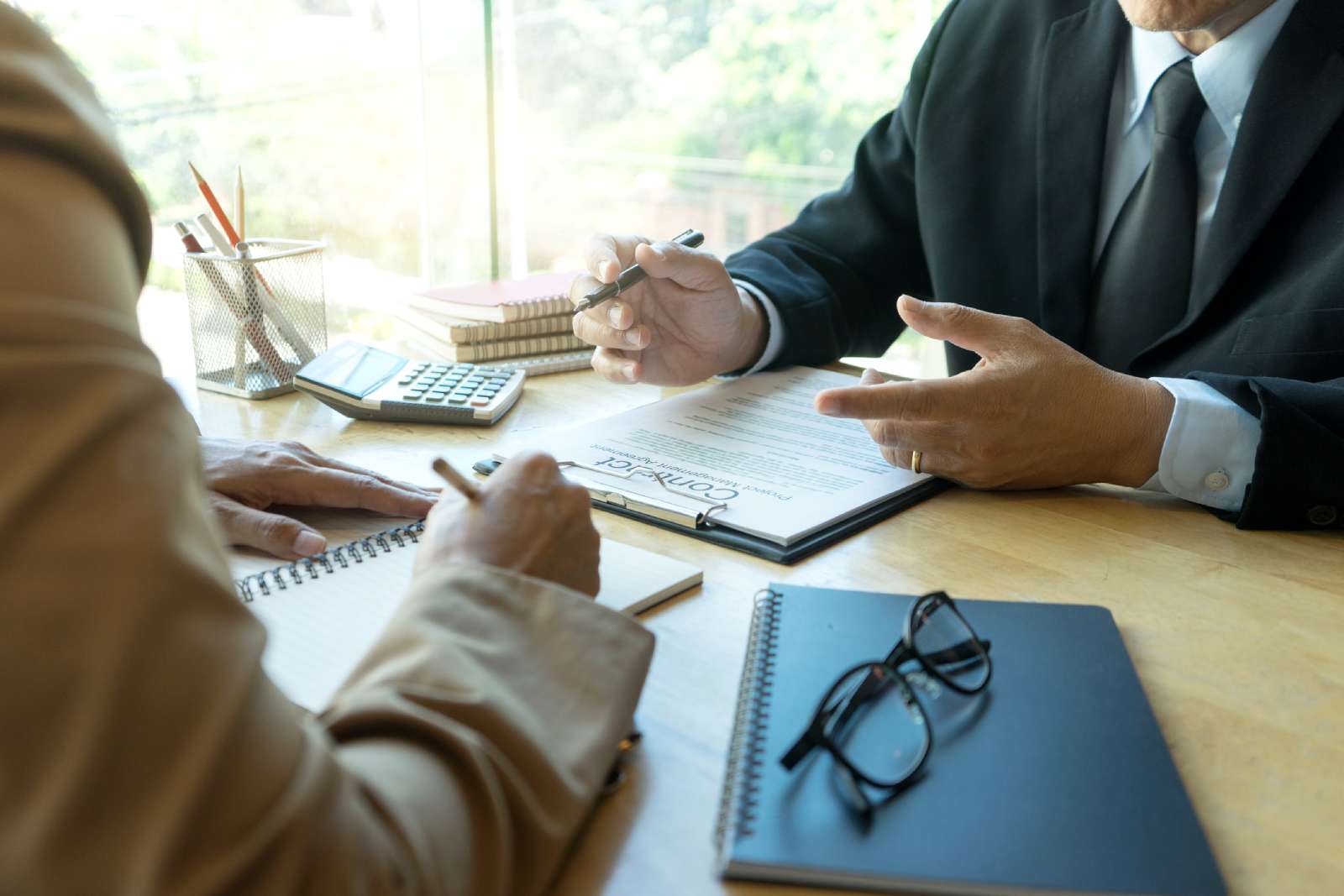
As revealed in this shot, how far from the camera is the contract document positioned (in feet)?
3.39

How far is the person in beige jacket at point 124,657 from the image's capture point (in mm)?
391

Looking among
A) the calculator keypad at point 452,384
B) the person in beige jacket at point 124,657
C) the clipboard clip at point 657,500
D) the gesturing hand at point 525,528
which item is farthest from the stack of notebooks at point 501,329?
the person in beige jacket at point 124,657

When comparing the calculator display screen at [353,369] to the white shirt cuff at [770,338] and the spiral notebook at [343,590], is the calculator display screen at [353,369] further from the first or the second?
the white shirt cuff at [770,338]

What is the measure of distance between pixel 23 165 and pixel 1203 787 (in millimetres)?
692

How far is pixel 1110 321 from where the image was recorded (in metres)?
1.48

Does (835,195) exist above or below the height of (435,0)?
below

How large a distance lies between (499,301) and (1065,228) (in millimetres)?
782

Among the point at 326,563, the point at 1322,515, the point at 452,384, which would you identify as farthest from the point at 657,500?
the point at 1322,515

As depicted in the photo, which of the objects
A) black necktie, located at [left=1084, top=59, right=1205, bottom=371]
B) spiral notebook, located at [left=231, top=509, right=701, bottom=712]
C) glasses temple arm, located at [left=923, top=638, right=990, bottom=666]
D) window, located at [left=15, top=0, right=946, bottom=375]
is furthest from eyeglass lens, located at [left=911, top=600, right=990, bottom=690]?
black necktie, located at [left=1084, top=59, right=1205, bottom=371]

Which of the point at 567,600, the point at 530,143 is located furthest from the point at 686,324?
the point at 530,143

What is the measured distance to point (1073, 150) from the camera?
1486 millimetres

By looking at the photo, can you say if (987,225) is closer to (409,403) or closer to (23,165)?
(409,403)

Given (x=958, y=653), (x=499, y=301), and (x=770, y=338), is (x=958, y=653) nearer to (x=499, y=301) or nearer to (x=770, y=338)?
(x=770, y=338)

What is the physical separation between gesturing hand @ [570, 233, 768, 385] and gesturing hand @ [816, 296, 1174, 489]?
0.34m
